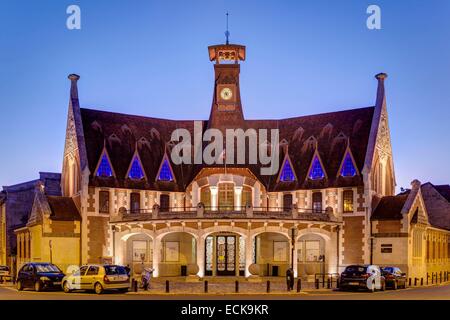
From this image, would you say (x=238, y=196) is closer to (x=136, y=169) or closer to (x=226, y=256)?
(x=226, y=256)

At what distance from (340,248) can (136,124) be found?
21.0 metres

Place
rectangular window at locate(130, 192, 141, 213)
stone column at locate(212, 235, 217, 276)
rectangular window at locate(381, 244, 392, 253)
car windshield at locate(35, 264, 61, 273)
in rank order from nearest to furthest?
car windshield at locate(35, 264, 61, 273) → stone column at locate(212, 235, 217, 276) → rectangular window at locate(381, 244, 392, 253) → rectangular window at locate(130, 192, 141, 213)

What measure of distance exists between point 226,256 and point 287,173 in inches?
427

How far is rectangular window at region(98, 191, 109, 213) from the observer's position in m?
61.7

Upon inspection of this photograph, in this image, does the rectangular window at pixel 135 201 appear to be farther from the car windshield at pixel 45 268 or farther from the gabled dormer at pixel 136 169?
the car windshield at pixel 45 268

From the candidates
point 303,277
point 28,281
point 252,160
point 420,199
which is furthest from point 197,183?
point 28,281

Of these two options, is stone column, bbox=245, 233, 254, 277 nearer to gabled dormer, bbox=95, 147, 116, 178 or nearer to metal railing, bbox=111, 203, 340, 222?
metal railing, bbox=111, 203, 340, 222

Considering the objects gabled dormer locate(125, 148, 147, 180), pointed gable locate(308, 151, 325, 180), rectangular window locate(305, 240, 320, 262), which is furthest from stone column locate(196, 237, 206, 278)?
pointed gable locate(308, 151, 325, 180)

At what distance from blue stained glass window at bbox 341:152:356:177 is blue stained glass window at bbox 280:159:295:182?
180 inches

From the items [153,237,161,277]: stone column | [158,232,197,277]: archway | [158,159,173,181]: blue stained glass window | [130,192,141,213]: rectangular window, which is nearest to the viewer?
[153,237,161,277]: stone column

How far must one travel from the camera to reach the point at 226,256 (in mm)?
57281

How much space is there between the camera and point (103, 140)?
210ft

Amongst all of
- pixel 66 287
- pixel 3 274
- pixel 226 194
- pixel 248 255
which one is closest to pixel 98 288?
pixel 66 287

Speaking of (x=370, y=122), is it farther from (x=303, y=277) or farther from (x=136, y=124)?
(x=136, y=124)
